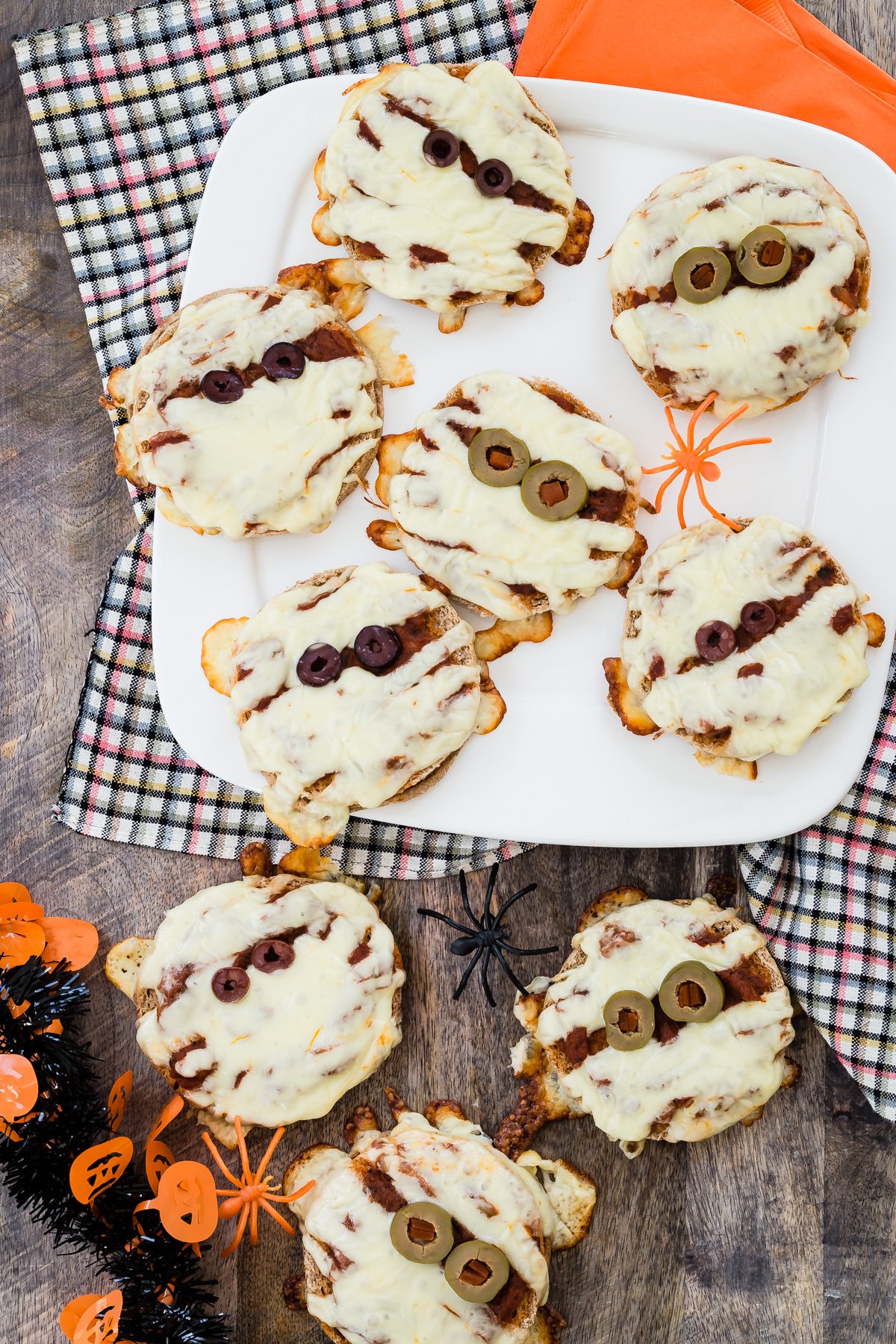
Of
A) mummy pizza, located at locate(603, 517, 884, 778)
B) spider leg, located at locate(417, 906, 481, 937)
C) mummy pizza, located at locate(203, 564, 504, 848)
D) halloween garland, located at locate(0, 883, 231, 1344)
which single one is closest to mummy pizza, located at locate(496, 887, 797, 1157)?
spider leg, located at locate(417, 906, 481, 937)

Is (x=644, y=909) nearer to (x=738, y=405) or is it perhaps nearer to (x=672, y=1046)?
(x=672, y=1046)

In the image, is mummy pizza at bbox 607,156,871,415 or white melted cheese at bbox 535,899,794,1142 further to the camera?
white melted cheese at bbox 535,899,794,1142

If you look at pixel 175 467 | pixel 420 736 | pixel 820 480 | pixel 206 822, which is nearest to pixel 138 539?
pixel 175 467

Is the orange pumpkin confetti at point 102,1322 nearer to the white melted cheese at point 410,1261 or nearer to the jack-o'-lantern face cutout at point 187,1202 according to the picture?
the jack-o'-lantern face cutout at point 187,1202

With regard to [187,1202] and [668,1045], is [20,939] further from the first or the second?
[668,1045]

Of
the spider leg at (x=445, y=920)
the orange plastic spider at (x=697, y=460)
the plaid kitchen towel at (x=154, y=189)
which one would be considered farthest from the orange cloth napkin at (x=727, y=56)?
the spider leg at (x=445, y=920)

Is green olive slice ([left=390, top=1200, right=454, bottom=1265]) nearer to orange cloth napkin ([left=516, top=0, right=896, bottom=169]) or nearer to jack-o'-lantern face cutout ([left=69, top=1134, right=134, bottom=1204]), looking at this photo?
jack-o'-lantern face cutout ([left=69, top=1134, right=134, bottom=1204])
